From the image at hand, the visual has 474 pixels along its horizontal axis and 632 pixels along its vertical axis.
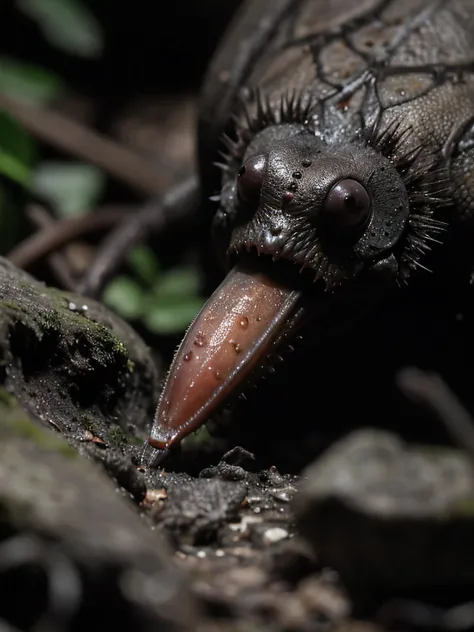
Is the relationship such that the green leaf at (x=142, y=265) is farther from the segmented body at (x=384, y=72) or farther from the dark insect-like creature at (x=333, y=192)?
the segmented body at (x=384, y=72)

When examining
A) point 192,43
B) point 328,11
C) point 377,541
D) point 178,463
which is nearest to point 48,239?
point 328,11

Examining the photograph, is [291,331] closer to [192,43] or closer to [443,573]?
[443,573]

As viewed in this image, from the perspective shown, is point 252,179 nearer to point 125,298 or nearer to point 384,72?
point 384,72

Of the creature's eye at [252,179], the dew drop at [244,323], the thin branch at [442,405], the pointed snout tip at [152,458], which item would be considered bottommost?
the pointed snout tip at [152,458]

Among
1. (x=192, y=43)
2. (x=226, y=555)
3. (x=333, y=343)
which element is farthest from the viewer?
(x=192, y=43)

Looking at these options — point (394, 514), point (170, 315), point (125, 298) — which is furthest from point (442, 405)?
point (125, 298)

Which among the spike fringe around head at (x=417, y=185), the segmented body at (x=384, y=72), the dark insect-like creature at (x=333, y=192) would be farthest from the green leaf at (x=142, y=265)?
the spike fringe around head at (x=417, y=185)

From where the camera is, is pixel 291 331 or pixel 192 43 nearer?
pixel 291 331

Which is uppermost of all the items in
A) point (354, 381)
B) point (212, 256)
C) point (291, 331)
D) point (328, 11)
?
point (328, 11)
